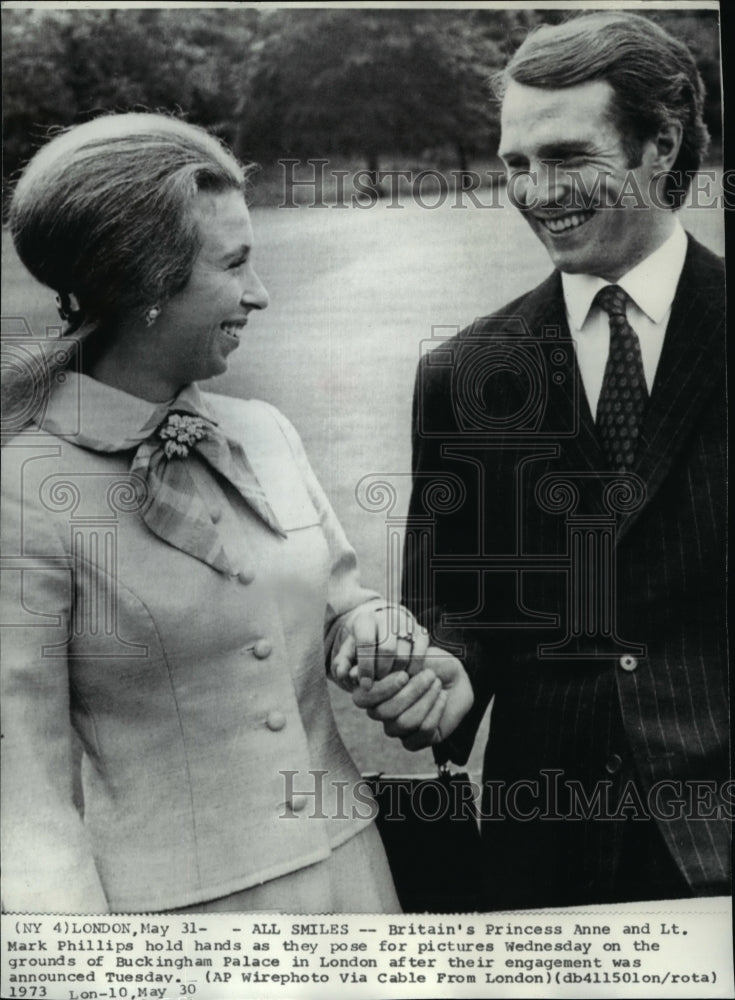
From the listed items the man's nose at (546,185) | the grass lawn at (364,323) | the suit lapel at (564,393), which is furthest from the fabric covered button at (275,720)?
the man's nose at (546,185)

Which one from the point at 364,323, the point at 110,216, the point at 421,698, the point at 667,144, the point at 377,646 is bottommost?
the point at 421,698

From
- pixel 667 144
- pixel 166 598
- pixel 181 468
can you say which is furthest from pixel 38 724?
pixel 667 144

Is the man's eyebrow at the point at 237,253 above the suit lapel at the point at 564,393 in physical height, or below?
above

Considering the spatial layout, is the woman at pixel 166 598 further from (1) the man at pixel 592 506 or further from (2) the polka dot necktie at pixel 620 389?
(2) the polka dot necktie at pixel 620 389

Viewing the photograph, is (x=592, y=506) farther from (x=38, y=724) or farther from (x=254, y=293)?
(x=38, y=724)

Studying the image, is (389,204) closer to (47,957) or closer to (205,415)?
(205,415)

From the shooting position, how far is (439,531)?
2.98m

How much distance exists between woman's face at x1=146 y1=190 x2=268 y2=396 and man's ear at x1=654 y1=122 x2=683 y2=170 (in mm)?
1045

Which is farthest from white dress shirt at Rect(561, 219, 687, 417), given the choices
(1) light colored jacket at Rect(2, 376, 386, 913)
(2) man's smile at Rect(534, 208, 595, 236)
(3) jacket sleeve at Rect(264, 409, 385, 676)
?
(1) light colored jacket at Rect(2, 376, 386, 913)

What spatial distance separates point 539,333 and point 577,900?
144cm

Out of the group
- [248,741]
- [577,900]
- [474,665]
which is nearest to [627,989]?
[577,900]

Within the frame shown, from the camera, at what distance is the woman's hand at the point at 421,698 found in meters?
2.96

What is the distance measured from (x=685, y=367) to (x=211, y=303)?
1.20 metres

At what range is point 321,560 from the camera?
295 cm
